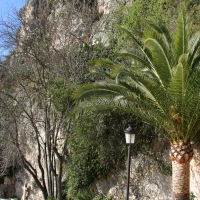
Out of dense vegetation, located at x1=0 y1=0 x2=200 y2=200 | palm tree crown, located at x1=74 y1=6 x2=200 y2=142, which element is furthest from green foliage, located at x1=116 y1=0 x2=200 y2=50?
palm tree crown, located at x1=74 y1=6 x2=200 y2=142

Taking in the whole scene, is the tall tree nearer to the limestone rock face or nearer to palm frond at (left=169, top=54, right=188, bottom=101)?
the limestone rock face

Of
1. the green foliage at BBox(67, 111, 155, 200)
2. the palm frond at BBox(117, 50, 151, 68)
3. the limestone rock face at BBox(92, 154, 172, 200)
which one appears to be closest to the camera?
the palm frond at BBox(117, 50, 151, 68)

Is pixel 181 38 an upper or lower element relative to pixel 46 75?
lower

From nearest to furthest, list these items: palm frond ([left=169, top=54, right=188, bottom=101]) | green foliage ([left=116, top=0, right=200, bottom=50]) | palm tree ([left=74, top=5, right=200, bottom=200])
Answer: palm frond ([left=169, top=54, right=188, bottom=101]) < palm tree ([left=74, top=5, right=200, bottom=200]) < green foliage ([left=116, top=0, right=200, bottom=50])

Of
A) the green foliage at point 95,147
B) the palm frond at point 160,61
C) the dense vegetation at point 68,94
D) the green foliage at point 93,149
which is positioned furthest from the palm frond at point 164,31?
the green foliage at point 93,149

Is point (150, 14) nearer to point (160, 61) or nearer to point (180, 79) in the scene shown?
point (160, 61)

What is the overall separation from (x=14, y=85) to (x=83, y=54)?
10.4 ft

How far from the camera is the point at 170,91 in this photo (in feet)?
27.9

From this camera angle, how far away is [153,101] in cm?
928

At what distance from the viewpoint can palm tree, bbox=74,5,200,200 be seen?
8625mm

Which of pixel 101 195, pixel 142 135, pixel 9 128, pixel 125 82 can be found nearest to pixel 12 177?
pixel 9 128

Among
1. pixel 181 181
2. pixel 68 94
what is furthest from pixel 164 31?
pixel 68 94

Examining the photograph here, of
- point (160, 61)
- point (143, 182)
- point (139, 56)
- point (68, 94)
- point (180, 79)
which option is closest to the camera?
point (180, 79)

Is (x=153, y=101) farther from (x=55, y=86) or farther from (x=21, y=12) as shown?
(x=21, y=12)
